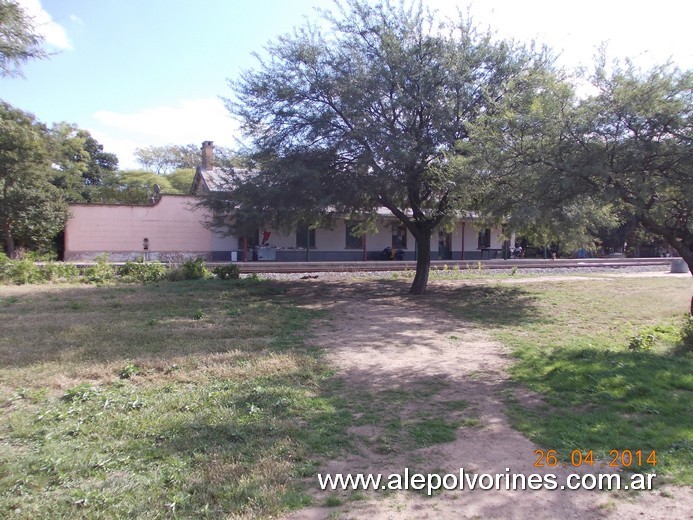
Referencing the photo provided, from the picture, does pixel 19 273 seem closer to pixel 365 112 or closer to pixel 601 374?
pixel 365 112

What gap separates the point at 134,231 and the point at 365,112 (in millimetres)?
20880

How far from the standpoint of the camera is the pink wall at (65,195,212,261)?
2858 cm

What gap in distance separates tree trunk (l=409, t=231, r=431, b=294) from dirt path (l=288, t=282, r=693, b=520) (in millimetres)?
4649

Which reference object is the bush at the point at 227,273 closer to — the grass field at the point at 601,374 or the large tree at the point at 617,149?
the grass field at the point at 601,374

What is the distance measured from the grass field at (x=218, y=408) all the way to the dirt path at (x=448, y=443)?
20 centimetres

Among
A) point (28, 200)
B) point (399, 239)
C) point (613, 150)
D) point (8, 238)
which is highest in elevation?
point (28, 200)

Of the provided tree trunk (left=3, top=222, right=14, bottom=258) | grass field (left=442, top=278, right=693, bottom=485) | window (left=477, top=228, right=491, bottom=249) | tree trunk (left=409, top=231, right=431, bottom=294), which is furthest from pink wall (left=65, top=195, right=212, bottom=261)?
grass field (left=442, top=278, right=693, bottom=485)

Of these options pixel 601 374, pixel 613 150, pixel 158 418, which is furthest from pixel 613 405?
pixel 158 418

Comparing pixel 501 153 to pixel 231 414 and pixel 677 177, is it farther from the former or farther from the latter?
pixel 231 414

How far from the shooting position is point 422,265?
15867mm

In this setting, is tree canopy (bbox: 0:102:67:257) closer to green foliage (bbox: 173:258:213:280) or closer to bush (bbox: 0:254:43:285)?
bush (bbox: 0:254:43:285)

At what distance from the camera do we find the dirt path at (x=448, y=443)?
332cm

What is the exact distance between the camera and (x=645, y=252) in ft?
142

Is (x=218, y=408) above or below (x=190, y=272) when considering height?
below
